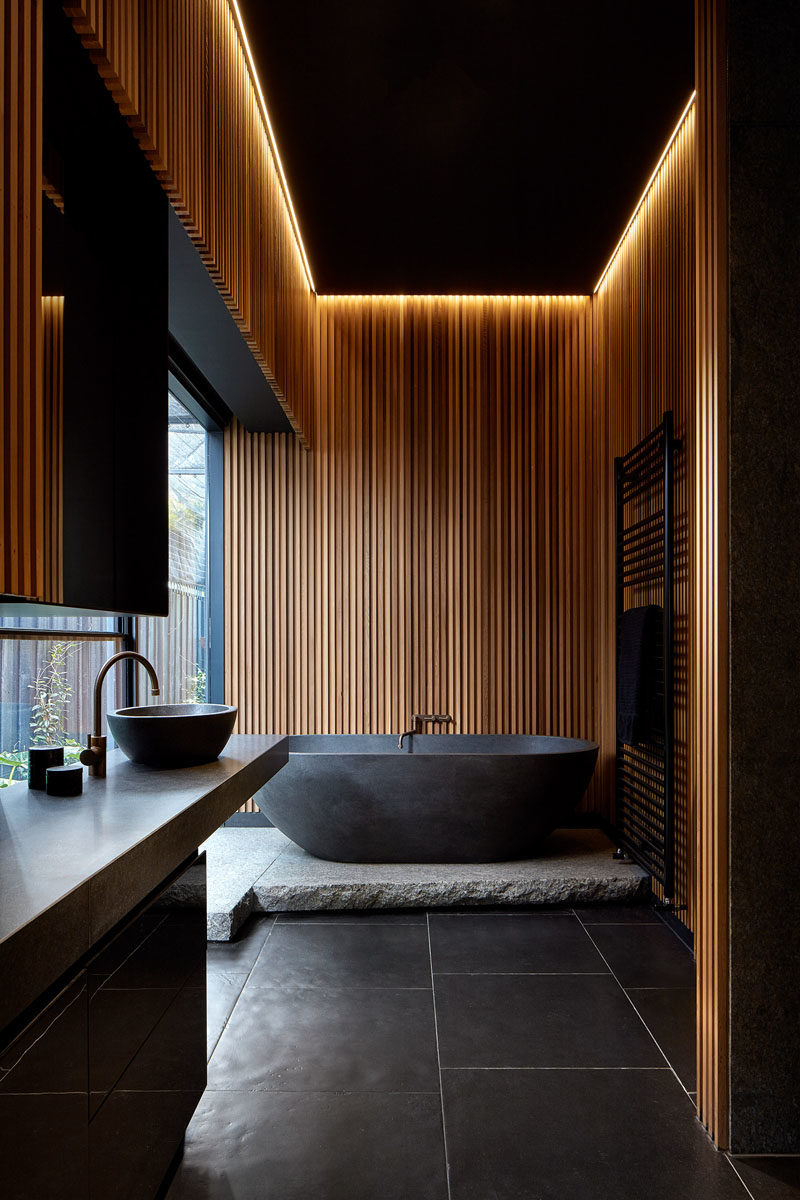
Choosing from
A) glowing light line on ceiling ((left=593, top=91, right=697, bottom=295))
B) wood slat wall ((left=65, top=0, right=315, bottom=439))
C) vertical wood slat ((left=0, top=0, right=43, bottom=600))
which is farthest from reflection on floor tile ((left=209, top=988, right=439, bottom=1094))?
glowing light line on ceiling ((left=593, top=91, right=697, bottom=295))

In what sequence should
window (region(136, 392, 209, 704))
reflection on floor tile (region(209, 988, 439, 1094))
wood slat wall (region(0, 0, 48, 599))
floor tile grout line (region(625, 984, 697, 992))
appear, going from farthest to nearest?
window (region(136, 392, 209, 704)) < floor tile grout line (region(625, 984, 697, 992)) < reflection on floor tile (region(209, 988, 439, 1094)) < wood slat wall (region(0, 0, 48, 599))

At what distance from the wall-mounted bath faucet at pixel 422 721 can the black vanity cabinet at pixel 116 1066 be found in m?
2.64

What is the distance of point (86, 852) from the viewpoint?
1291mm

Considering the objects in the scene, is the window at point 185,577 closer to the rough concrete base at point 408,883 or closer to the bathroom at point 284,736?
the bathroom at point 284,736

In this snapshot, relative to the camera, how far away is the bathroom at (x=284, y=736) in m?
1.54

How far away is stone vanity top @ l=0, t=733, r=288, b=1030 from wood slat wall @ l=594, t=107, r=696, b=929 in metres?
2.09

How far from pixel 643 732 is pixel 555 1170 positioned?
215 centimetres

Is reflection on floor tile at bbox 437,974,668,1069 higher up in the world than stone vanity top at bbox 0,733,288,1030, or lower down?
lower down

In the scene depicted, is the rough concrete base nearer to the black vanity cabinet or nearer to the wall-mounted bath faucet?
the wall-mounted bath faucet

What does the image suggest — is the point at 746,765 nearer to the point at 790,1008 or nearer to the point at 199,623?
the point at 790,1008

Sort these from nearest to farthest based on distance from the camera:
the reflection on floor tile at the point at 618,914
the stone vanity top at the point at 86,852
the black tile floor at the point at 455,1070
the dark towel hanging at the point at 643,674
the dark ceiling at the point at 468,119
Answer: the stone vanity top at the point at 86,852 < the black tile floor at the point at 455,1070 < the dark ceiling at the point at 468,119 < the reflection on floor tile at the point at 618,914 < the dark towel hanging at the point at 643,674

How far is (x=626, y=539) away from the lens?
14.2 feet

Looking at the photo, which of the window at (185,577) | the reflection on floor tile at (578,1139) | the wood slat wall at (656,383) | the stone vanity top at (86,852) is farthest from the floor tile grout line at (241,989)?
the wood slat wall at (656,383)

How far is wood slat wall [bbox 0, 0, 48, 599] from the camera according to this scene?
1259 mm
